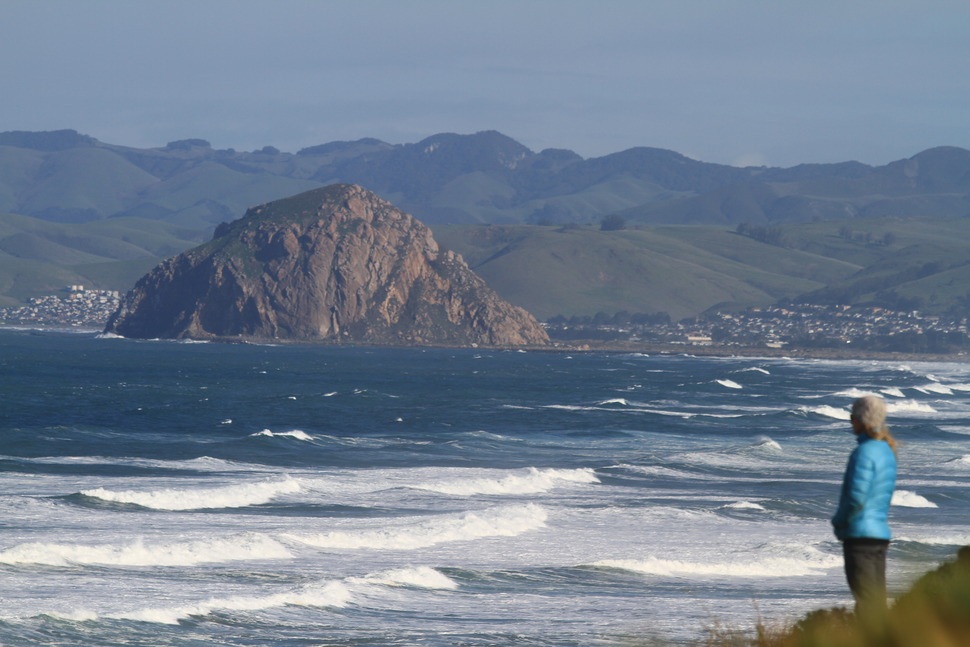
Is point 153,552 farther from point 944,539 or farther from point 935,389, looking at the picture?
point 935,389

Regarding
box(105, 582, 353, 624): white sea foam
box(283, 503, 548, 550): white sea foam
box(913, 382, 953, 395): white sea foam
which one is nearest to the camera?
box(105, 582, 353, 624): white sea foam

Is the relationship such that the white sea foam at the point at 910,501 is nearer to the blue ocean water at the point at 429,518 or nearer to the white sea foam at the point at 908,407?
the blue ocean water at the point at 429,518

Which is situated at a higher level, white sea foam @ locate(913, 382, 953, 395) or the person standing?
the person standing

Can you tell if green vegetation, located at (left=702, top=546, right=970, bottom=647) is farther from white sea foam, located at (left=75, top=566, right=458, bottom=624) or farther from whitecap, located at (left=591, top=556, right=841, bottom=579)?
whitecap, located at (left=591, top=556, right=841, bottom=579)

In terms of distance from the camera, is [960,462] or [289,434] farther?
[289,434]

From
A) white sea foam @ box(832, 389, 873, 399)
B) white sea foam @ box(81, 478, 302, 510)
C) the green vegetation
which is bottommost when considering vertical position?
white sea foam @ box(81, 478, 302, 510)

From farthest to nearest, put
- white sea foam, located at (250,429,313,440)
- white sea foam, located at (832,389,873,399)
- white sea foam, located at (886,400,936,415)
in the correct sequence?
white sea foam, located at (832,389,873,399), white sea foam, located at (886,400,936,415), white sea foam, located at (250,429,313,440)

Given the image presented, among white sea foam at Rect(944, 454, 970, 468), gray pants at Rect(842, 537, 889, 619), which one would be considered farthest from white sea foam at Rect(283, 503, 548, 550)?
white sea foam at Rect(944, 454, 970, 468)

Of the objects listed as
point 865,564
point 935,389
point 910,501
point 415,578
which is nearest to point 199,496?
point 415,578

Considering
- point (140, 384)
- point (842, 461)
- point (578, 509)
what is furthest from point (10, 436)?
point (140, 384)

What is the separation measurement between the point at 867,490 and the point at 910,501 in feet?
97.6

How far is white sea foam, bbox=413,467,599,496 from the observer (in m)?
38.7

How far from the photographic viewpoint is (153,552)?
25.7 metres

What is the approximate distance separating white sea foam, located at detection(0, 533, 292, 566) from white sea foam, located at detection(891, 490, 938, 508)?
776 inches
